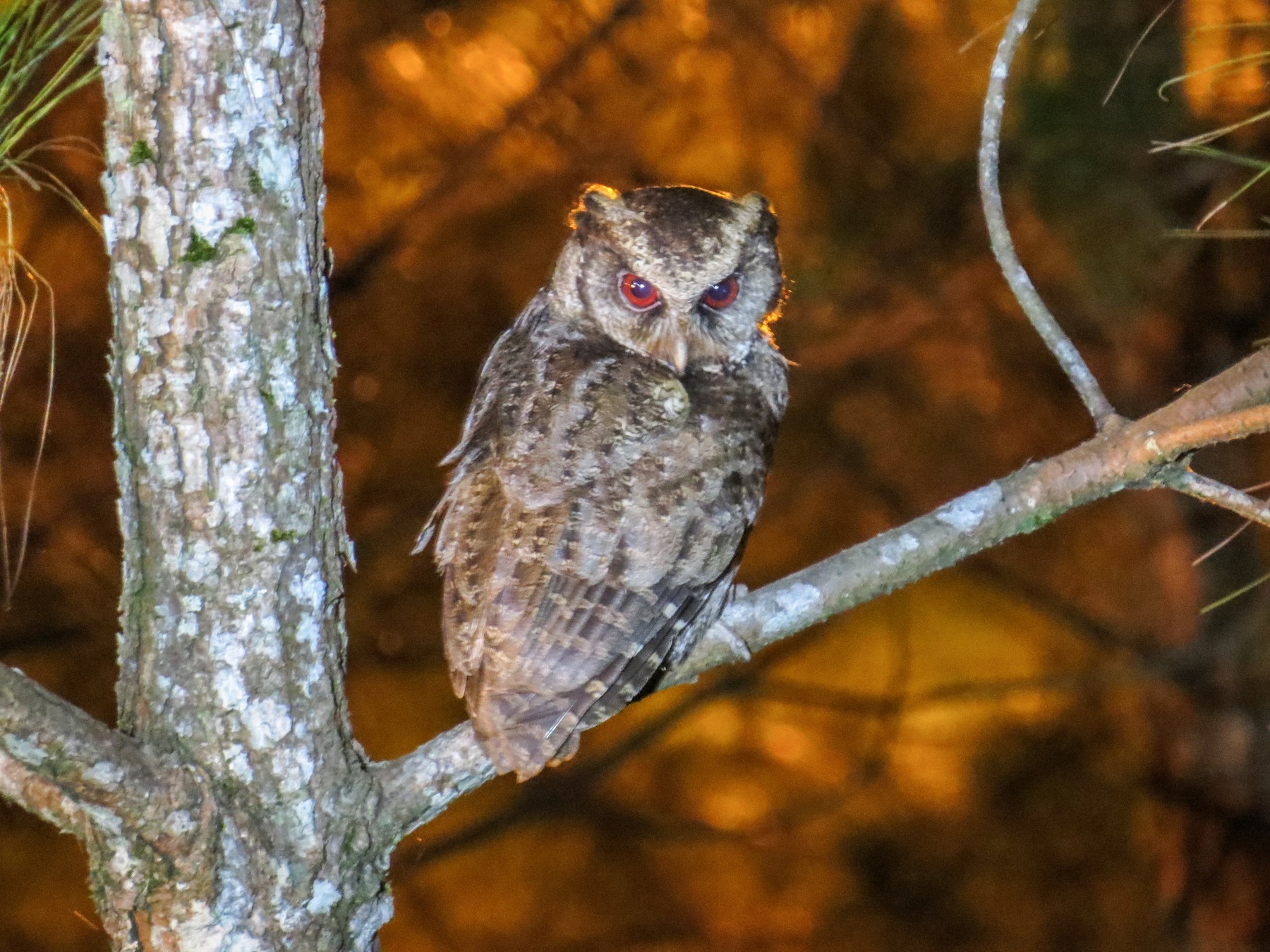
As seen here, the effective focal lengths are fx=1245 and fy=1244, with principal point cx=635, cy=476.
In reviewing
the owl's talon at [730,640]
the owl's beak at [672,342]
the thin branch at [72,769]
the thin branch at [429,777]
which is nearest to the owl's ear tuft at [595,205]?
the owl's beak at [672,342]

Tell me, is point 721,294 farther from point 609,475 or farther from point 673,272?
point 609,475

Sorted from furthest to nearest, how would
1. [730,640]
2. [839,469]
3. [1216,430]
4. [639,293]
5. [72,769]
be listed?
1. [839,469]
2. [639,293]
3. [730,640]
4. [1216,430]
5. [72,769]

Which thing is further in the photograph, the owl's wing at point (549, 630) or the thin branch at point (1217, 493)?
the owl's wing at point (549, 630)

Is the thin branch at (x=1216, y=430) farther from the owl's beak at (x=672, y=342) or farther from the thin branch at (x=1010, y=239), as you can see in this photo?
the owl's beak at (x=672, y=342)

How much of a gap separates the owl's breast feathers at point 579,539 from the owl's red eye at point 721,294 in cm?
13

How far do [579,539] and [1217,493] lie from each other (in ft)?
2.05

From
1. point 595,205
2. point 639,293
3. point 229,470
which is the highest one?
point 595,205

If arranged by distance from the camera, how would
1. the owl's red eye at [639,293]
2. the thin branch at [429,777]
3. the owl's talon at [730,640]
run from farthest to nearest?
the owl's red eye at [639,293] < the owl's talon at [730,640] < the thin branch at [429,777]

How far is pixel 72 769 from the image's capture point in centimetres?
100

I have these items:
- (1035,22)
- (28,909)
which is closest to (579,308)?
(1035,22)

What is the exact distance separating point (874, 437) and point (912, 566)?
126 cm

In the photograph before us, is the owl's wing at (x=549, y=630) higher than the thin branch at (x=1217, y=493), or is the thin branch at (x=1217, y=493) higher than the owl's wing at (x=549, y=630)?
the thin branch at (x=1217, y=493)

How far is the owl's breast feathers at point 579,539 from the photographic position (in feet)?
4.17

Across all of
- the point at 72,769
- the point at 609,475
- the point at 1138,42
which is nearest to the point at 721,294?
the point at 609,475
